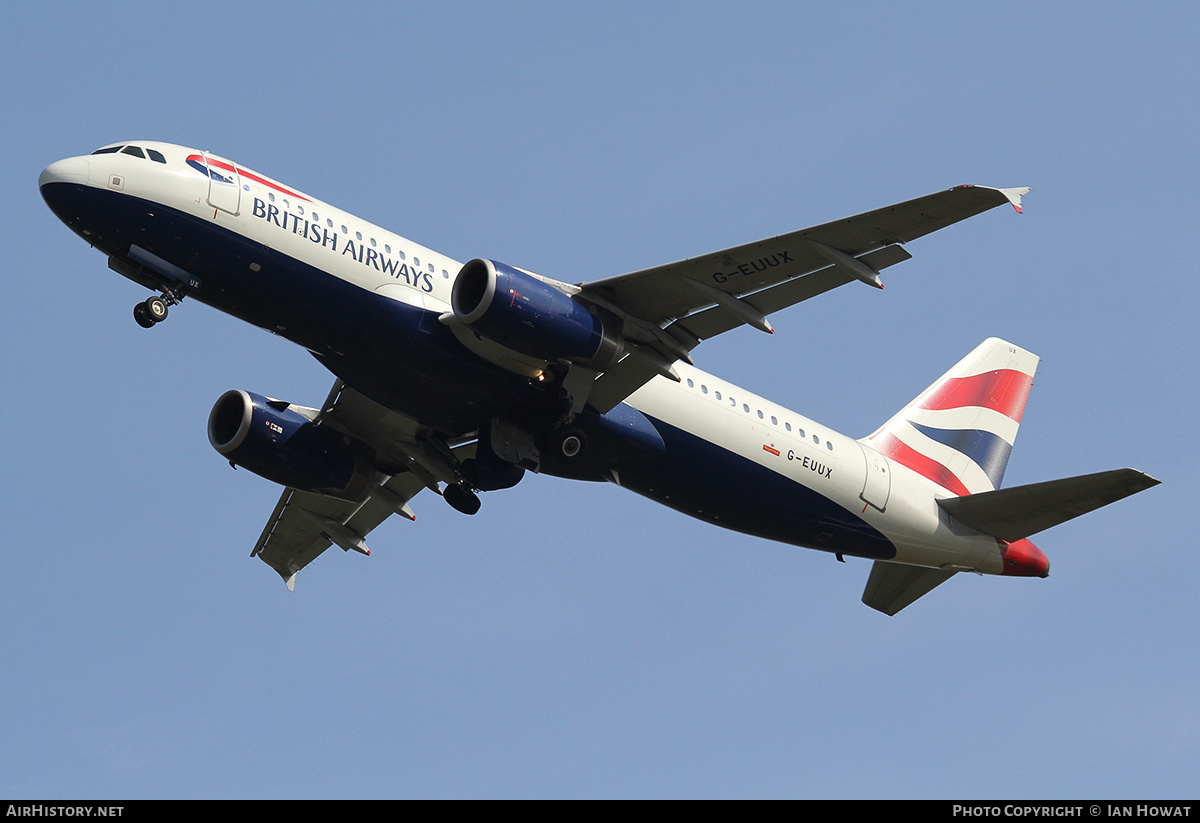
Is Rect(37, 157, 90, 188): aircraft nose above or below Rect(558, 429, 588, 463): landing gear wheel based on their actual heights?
above

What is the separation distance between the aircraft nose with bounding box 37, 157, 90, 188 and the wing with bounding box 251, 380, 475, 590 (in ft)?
25.4

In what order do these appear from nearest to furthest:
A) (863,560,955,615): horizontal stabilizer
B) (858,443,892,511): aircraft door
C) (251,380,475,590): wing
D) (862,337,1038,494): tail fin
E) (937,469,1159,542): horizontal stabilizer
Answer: (937,469,1159,542): horizontal stabilizer, (251,380,475,590): wing, (858,443,892,511): aircraft door, (863,560,955,615): horizontal stabilizer, (862,337,1038,494): tail fin

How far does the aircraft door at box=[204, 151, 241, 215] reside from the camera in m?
25.2

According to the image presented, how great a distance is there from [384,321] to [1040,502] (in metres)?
15.7

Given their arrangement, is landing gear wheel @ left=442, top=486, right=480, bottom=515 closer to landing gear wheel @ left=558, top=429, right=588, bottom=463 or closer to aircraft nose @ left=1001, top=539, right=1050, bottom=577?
landing gear wheel @ left=558, top=429, right=588, bottom=463

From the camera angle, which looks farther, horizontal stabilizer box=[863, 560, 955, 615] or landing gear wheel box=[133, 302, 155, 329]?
horizontal stabilizer box=[863, 560, 955, 615]

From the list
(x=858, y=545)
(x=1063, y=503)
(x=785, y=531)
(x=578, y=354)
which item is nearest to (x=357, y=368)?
(x=578, y=354)

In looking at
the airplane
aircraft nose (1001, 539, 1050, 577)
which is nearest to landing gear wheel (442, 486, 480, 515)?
the airplane

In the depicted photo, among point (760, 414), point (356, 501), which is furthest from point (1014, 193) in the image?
point (356, 501)

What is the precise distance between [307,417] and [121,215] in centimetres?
784

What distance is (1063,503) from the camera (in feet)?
98.6

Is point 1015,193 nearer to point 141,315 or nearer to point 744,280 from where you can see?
point 744,280
